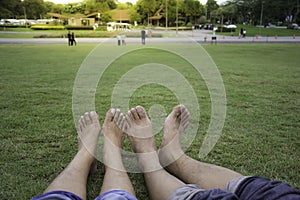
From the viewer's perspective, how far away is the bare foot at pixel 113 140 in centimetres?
147

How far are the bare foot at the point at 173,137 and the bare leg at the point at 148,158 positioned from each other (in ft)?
0.22

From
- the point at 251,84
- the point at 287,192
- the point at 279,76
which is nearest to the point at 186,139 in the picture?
the point at 287,192

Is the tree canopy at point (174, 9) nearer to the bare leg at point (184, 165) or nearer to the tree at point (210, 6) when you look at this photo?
the tree at point (210, 6)

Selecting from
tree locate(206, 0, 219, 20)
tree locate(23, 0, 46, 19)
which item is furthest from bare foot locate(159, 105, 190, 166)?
tree locate(206, 0, 219, 20)

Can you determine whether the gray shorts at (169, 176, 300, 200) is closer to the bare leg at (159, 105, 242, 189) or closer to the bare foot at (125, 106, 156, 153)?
the bare leg at (159, 105, 242, 189)

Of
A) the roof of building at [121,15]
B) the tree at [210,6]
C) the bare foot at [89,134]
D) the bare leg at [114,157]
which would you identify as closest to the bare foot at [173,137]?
the bare leg at [114,157]

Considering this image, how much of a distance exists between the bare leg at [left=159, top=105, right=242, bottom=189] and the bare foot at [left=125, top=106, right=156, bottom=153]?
3.7 inches

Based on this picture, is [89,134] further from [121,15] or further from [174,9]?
[121,15]

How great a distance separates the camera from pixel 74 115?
253 cm

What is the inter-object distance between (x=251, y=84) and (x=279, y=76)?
1.09 meters

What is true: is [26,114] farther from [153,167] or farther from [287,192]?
[287,192]

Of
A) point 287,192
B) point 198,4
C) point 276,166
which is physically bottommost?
point 276,166

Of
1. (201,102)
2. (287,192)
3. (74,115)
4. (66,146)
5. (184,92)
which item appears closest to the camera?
(287,192)

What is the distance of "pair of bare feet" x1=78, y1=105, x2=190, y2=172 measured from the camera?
1.57m
